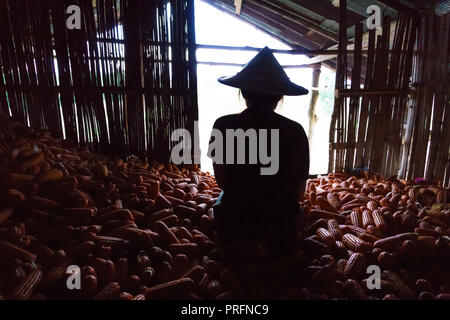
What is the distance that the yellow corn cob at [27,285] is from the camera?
4.54 ft

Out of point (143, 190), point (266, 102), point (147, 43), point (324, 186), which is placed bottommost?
point (324, 186)

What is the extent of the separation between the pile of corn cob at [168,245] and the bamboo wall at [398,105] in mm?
1412

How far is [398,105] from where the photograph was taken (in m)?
4.29

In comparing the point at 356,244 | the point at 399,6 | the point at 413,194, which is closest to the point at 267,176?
the point at 356,244

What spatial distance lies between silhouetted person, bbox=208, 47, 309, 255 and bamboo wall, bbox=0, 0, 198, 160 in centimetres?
217

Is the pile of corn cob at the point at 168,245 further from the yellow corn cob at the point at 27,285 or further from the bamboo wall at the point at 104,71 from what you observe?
the bamboo wall at the point at 104,71

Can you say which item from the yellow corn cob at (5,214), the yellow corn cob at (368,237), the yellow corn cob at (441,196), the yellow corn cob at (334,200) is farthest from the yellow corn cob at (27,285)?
the yellow corn cob at (441,196)

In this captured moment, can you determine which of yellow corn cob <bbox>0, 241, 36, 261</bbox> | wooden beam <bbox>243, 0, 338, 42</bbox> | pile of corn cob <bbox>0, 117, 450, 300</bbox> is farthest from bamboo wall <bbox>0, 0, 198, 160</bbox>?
wooden beam <bbox>243, 0, 338, 42</bbox>

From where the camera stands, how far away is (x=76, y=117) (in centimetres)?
374

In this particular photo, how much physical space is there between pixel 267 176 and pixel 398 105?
3.41 metres
